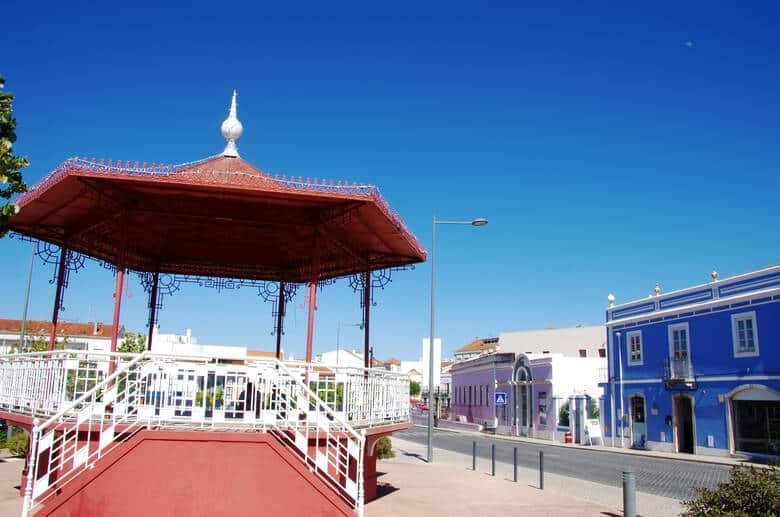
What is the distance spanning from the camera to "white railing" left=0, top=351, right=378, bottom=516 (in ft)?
31.9

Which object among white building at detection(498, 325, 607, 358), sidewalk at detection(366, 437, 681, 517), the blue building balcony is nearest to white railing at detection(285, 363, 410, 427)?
sidewalk at detection(366, 437, 681, 517)

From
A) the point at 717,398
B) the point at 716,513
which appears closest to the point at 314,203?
the point at 716,513

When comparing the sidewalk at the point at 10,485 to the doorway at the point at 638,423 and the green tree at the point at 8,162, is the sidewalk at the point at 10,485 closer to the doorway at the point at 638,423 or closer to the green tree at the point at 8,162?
the green tree at the point at 8,162

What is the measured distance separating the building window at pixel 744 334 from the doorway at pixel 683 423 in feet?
14.3

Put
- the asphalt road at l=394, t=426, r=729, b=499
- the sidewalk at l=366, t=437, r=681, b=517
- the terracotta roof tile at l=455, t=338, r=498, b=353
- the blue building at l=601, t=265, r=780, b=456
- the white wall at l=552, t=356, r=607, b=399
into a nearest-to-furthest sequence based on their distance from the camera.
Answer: the sidewalk at l=366, t=437, r=681, b=517
the asphalt road at l=394, t=426, r=729, b=499
the blue building at l=601, t=265, r=780, b=456
the white wall at l=552, t=356, r=607, b=399
the terracotta roof tile at l=455, t=338, r=498, b=353

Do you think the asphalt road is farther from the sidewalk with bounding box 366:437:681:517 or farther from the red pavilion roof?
the red pavilion roof

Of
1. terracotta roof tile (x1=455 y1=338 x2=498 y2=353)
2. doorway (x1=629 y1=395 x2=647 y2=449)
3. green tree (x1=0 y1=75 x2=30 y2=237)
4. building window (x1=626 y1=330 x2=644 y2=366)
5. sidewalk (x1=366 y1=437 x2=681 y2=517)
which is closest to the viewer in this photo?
green tree (x1=0 y1=75 x2=30 y2=237)

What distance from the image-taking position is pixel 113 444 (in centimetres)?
991

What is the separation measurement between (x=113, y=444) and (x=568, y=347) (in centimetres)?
6266

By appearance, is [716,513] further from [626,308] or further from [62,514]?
[626,308]

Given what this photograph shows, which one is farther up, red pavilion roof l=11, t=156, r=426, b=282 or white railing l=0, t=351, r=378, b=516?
red pavilion roof l=11, t=156, r=426, b=282

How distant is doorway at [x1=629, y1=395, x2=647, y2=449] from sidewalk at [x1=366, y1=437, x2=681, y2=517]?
16638mm

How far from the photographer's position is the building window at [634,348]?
37.2 metres

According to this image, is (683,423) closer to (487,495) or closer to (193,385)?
(487,495)
